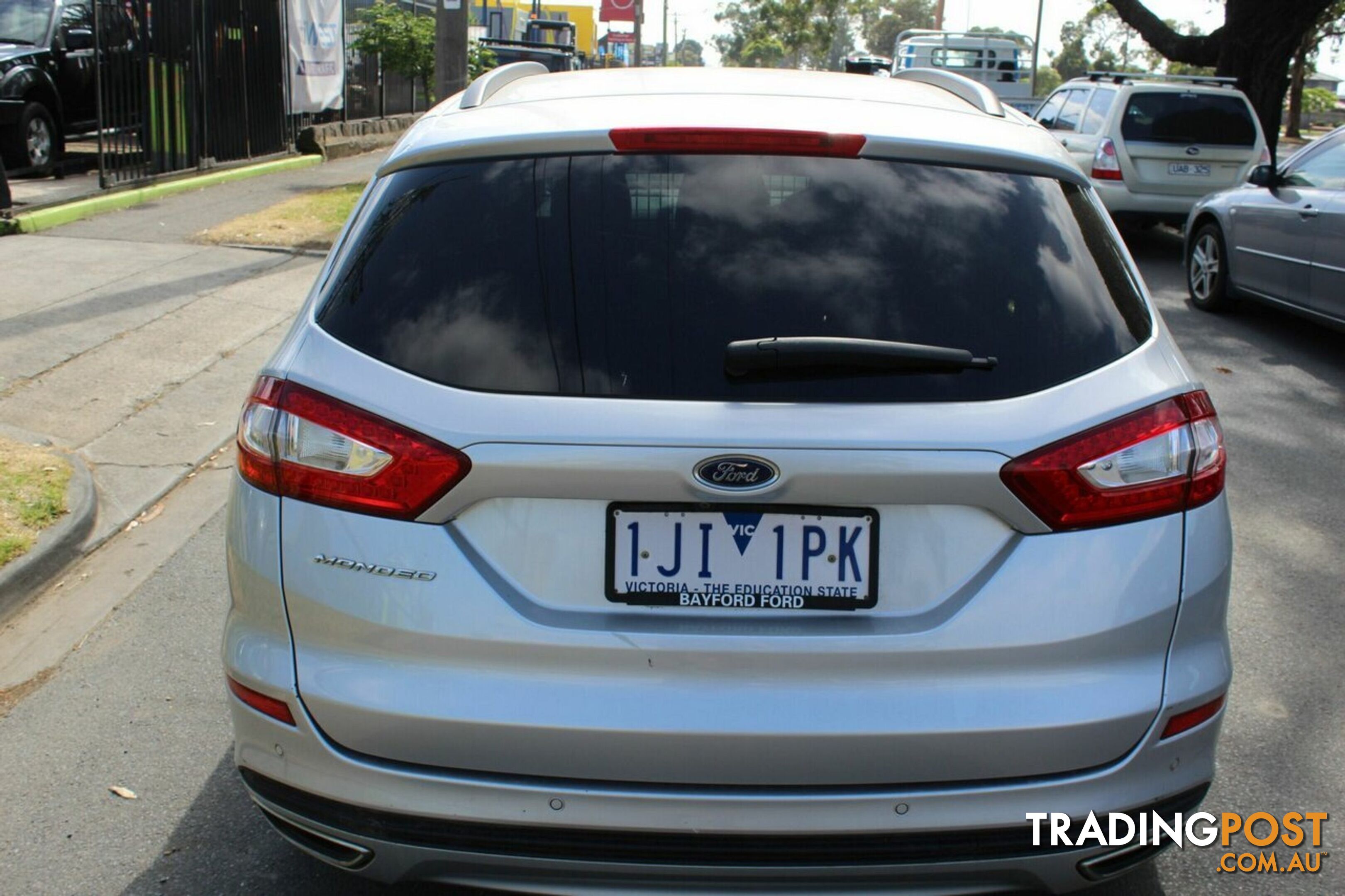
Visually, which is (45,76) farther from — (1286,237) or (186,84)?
(1286,237)

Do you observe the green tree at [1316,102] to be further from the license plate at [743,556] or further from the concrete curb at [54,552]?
the license plate at [743,556]

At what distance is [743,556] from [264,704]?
3.15 ft

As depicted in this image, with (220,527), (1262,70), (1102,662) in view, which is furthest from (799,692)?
(1262,70)

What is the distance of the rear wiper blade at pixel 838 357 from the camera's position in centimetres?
244

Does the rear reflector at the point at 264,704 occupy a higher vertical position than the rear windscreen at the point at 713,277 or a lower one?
lower

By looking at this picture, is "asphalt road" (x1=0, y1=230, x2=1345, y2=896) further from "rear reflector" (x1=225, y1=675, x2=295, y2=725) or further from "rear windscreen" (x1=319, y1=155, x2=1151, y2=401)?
"rear windscreen" (x1=319, y1=155, x2=1151, y2=401)

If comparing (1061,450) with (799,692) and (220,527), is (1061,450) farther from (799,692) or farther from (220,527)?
(220,527)

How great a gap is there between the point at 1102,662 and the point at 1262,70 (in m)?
20.6

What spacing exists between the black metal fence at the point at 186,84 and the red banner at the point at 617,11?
5528 cm

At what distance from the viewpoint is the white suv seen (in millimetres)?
13594

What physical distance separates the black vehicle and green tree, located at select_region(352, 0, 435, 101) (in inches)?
212

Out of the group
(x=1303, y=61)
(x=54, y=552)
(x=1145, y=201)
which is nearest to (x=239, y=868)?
(x=54, y=552)

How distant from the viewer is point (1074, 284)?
8.75 feet

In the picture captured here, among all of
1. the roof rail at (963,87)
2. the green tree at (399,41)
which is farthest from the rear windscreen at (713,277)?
the green tree at (399,41)
